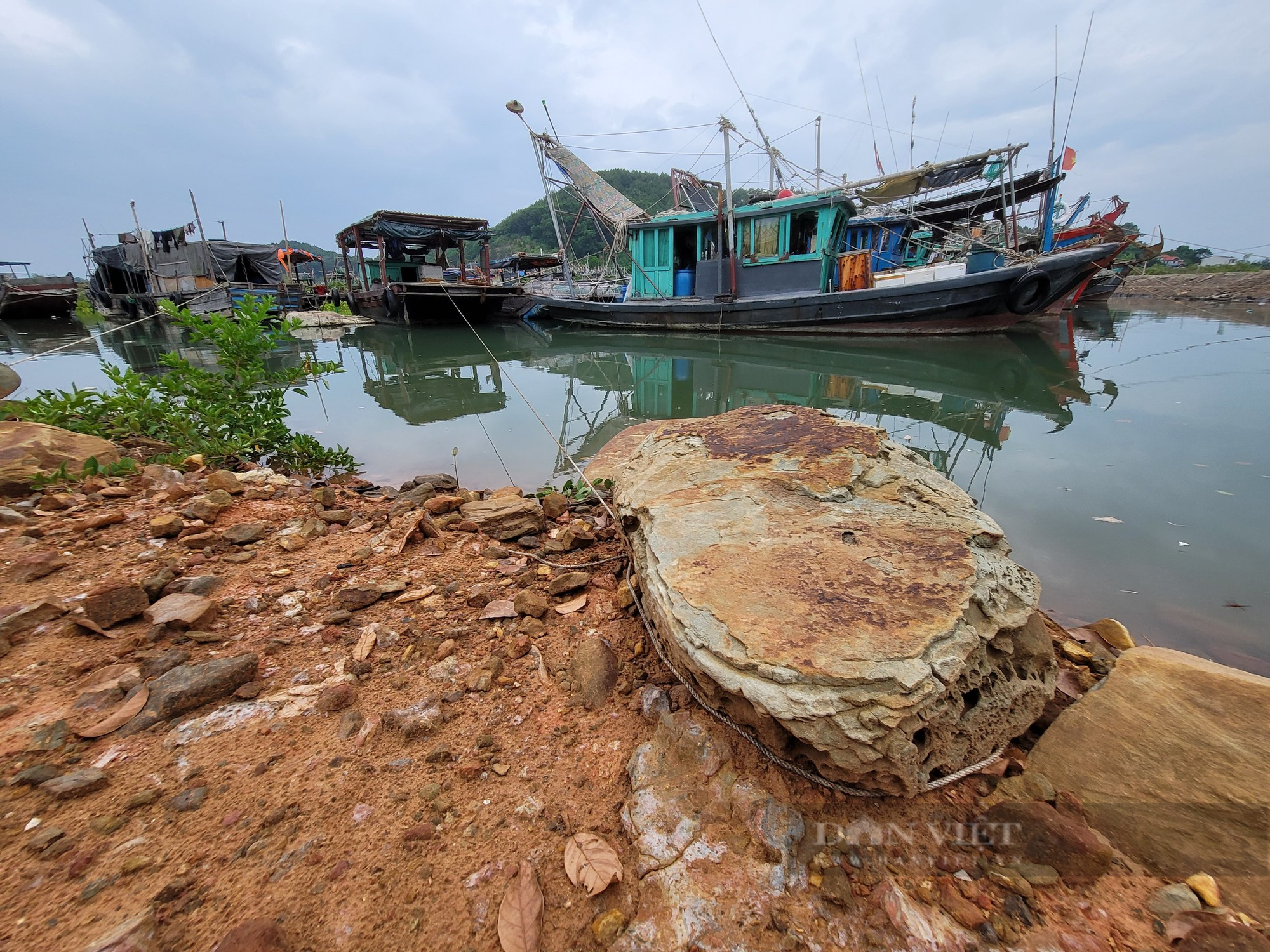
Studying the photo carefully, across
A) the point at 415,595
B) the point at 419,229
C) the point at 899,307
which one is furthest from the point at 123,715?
the point at 419,229

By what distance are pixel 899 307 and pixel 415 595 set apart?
33.2ft

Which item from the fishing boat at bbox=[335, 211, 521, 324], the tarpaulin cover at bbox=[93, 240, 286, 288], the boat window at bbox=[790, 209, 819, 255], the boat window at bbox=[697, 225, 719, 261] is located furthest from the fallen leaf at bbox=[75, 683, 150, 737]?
the tarpaulin cover at bbox=[93, 240, 286, 288]

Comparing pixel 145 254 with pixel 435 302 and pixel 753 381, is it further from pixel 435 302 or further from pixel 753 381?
pixel 753 381

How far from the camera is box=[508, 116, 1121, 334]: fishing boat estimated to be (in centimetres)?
911

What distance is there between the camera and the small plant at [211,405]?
3.13 metres

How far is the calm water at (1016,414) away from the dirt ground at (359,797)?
2.04 meters

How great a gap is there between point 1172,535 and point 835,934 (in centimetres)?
340

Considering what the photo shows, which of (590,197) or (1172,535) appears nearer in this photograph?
(1172,535)

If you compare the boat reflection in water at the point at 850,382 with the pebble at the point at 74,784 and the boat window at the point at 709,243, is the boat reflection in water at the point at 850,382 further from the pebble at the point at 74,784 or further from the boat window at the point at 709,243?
the pebble at the point at 74,784

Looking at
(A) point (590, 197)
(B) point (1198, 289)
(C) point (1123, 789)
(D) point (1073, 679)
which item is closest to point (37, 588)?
(C) point (1123, 789)

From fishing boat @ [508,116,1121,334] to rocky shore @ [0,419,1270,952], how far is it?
935 cm

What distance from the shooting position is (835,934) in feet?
2.95

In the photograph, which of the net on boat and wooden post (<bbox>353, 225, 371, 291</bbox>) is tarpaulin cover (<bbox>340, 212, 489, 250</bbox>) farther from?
Result: the net on boat

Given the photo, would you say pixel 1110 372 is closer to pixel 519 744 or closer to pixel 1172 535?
pixel 1172 535
